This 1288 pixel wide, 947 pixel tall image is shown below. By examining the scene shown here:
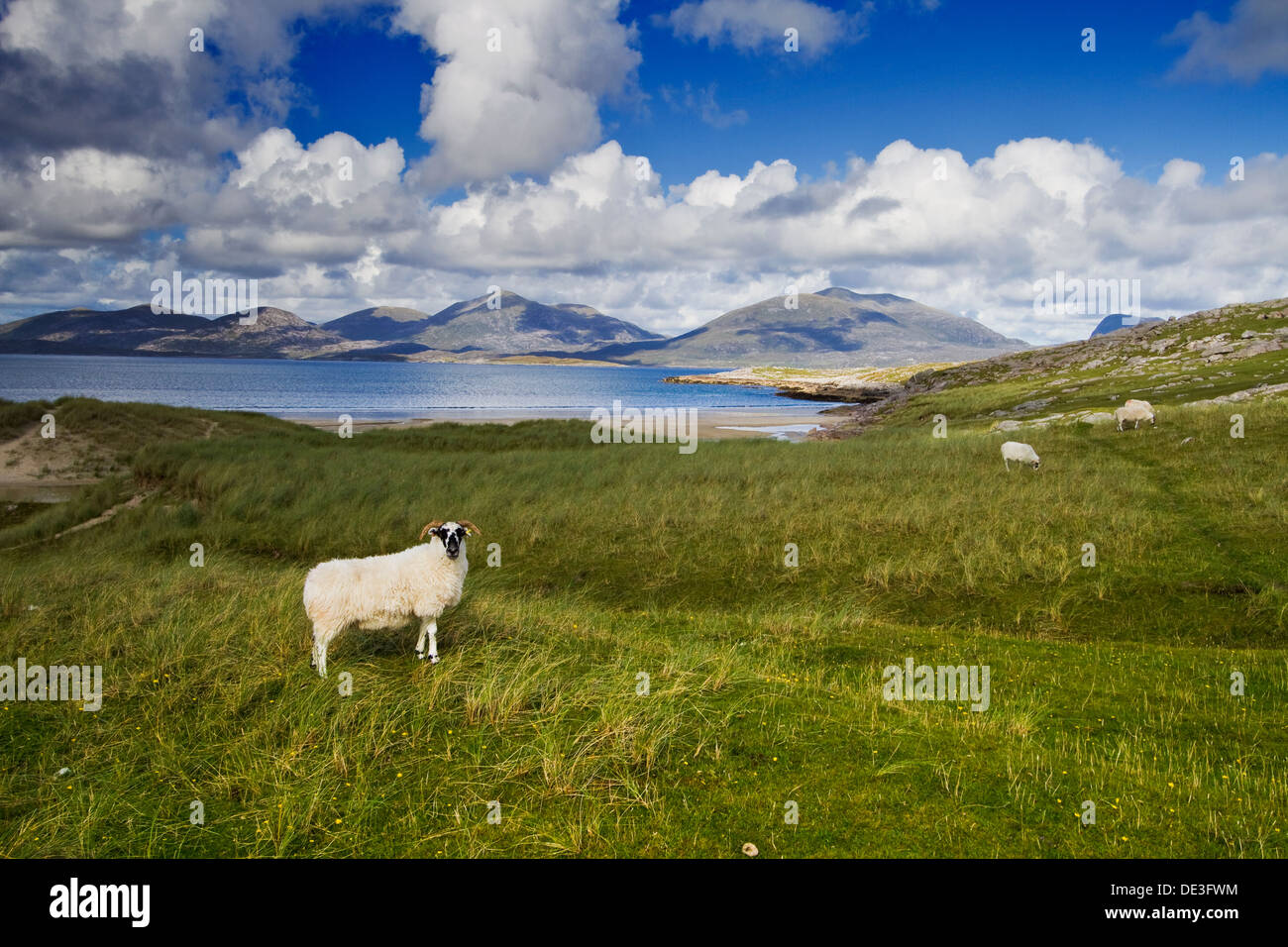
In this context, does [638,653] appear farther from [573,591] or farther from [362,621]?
[573,591]

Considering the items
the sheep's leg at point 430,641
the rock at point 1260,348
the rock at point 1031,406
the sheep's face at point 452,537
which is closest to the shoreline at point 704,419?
the rock at point 1031,406

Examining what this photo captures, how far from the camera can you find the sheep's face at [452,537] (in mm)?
8875

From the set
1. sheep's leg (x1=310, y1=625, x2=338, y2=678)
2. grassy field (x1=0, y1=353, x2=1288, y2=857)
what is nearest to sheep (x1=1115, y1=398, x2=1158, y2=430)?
grassy field (x1=0, y1=353, x2=1288, y2=857)

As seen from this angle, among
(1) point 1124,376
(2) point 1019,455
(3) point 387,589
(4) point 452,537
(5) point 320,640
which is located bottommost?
(5) point 320,640

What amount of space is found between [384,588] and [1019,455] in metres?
24.3

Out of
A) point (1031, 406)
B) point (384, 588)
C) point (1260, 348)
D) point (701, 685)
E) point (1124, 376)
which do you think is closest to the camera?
point (701, 685)

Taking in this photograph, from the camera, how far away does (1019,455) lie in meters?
25.7

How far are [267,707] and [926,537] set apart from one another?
16.2 metres

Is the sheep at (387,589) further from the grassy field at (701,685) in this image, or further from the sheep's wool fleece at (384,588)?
the grassy field at (701,685)

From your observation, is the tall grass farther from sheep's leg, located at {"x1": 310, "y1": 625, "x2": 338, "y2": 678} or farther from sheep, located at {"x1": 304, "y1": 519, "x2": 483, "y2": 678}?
sheep, located at {"x1": 304, "y1": 519, "x2": 483, "y2": 678}

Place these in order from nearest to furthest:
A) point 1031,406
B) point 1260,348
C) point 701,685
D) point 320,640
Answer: point 701,685, point 320,640, point 1031,406, point 1260,348

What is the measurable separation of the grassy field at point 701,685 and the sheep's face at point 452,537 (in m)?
1.39

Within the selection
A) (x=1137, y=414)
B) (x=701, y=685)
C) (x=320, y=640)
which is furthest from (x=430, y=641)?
(x=1137, y=414)

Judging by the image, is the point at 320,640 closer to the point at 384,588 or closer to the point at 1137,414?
the point at 384,588
